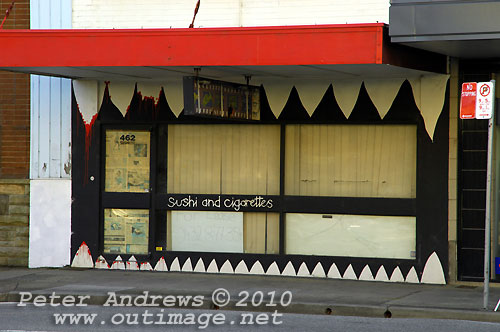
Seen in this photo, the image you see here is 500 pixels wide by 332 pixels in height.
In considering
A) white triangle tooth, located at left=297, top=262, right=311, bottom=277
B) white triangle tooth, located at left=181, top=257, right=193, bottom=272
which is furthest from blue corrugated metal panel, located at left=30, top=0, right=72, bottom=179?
white triangle tooth, located at left=297, top=262, right=311, bottom=277

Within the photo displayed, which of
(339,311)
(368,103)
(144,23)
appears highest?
(144,23)

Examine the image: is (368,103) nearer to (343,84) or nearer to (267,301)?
(343,84)

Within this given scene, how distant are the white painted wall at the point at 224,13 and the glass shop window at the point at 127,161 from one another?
1.89m

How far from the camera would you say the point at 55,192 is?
48.3ft

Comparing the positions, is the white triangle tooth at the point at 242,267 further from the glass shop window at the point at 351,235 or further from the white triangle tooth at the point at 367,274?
the white triangle tooth at the point at 367,274

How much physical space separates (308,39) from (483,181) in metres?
3.67

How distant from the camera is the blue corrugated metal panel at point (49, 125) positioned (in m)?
14.7

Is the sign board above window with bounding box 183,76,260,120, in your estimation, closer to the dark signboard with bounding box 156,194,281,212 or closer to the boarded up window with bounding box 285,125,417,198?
the boarded up window with bounding box 285,125,417,198

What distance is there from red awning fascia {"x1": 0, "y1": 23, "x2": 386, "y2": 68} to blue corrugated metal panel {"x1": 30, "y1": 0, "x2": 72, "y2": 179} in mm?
2115

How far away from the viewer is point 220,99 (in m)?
12.7

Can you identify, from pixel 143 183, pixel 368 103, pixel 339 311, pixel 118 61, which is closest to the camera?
pixel 339 311

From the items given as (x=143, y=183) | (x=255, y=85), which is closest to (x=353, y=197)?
(x=255, y=85)

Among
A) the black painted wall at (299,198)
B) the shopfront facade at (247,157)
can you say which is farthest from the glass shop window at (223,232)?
the black painted wall at (299,198)

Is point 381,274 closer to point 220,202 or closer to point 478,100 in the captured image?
point 220,202
